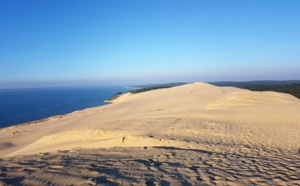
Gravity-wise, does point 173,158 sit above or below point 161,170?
below

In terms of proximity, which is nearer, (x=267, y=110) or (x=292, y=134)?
(x=292, y=134)

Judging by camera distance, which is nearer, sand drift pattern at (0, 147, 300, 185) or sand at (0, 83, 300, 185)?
sand drift pattern at (0, 147, 300, 185)

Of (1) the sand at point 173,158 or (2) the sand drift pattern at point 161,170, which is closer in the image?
(2) the sand drift pattern at point 161,170

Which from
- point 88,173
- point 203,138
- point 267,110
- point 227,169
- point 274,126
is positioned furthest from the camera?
point 267,110

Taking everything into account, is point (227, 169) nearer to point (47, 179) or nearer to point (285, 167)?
point (285, 167)

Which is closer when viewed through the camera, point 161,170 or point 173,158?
point 161,170

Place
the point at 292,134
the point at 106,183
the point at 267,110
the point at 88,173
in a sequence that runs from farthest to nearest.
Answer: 1. the point at 267,110
2. the point at 292,134
3. the point at 88,173
4. the point at 106,183

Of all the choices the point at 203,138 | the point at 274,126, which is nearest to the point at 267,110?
the point at 274,126

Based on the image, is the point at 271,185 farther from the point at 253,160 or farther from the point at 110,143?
the point at 110,143

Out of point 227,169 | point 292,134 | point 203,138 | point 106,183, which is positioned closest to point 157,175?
point 106,183

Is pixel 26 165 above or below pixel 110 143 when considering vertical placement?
above
